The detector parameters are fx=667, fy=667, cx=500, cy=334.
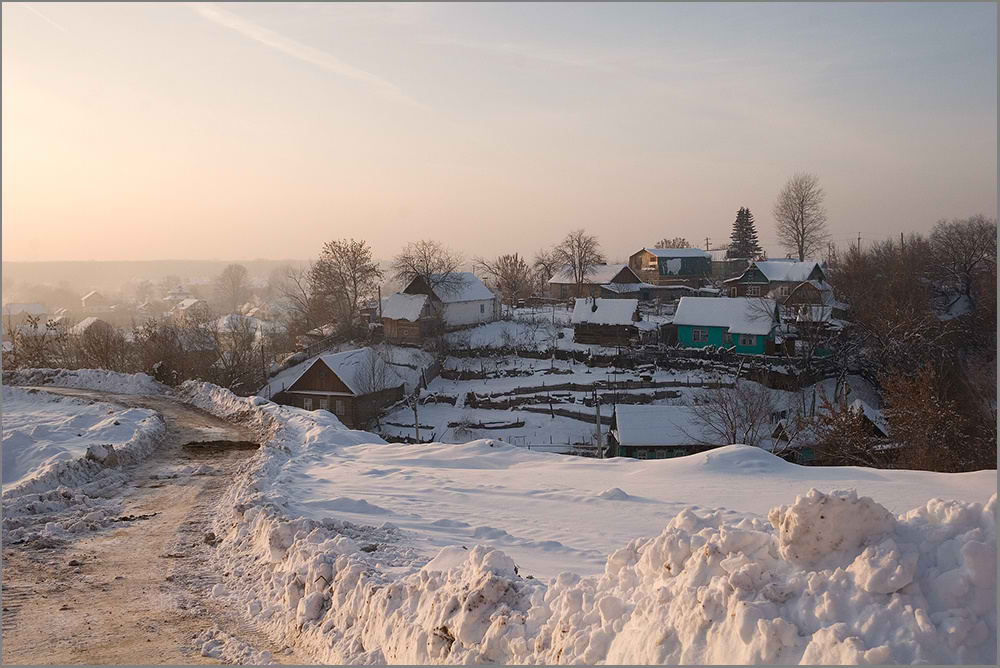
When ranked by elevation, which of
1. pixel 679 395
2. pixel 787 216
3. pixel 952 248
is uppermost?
pixel 787 216

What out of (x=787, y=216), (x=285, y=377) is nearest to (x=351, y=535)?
(x=285, y=377)

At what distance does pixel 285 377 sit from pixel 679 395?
22620mm

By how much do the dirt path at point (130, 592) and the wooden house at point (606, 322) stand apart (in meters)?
34.1

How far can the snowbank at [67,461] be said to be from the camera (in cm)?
1047

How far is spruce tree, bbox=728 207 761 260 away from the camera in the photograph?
7756 centimetres

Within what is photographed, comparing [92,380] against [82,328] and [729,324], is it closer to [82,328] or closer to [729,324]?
[729,324]

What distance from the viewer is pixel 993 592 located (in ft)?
13.5

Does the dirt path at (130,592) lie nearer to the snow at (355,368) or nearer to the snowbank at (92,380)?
the snowbank at (92,380)

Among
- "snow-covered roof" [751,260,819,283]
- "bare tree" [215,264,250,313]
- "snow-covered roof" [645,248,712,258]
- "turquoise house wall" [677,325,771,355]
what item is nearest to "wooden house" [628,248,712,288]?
"snow-covered roof" [645,248,712,258]

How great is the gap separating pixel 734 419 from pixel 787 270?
104ft

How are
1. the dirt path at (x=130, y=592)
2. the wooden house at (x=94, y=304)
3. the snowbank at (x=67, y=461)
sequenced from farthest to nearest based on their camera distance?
the wooden house at (x=94, y=304) < the snowbank at (x=67, y=461) < the dirt path at (x=130, y=592)

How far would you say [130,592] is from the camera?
798 centimetres

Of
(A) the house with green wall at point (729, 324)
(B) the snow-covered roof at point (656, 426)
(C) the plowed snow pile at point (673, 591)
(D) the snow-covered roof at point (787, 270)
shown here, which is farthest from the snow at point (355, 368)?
(D) the snow-covered roof at point (787, 270)

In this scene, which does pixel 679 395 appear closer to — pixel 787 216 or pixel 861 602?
pixel 861 602
